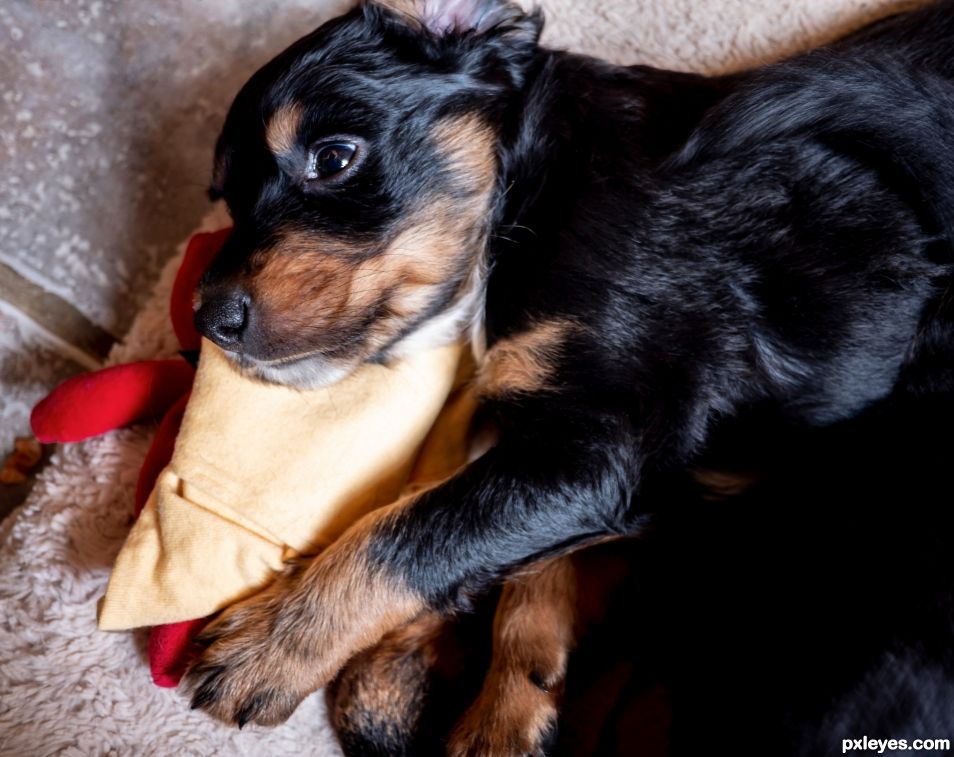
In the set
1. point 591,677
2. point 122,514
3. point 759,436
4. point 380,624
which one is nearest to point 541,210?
point 759,436

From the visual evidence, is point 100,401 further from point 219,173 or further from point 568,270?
point 568,270

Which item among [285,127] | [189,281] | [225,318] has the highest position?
[285,127]

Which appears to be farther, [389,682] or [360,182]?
[389,682]

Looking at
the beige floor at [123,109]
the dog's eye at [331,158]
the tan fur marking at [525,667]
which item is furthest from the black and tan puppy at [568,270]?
the beige floor at [123,109]

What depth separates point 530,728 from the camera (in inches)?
64.5

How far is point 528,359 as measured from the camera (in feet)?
5.28

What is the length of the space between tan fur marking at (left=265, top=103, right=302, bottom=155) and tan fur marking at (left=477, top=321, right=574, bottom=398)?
58 cm

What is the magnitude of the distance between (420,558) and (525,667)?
0.38 meters

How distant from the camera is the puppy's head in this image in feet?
4.94

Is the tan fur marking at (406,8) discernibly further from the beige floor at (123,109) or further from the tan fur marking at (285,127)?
the beige floor at (123,109)

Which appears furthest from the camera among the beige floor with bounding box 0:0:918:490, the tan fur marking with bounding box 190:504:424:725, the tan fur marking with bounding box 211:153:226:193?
the beige floor with bounding box 0:0:918:490

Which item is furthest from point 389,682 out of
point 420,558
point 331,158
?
point 331,158

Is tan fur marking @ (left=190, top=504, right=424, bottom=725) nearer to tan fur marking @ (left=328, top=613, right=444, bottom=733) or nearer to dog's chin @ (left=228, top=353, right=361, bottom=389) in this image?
tan fur marking @ (left=328, top=613, right=444, bottom=733)

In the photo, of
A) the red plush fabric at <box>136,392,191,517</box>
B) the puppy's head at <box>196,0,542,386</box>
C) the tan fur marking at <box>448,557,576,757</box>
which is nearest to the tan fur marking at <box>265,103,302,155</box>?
the puppy's head at <box>196,0,542,386</box>
